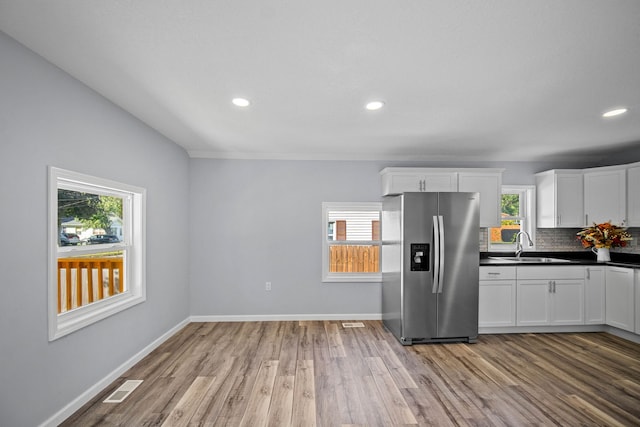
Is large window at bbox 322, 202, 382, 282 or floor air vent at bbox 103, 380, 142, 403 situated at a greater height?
large window at bbox 322, 202, 382, 282

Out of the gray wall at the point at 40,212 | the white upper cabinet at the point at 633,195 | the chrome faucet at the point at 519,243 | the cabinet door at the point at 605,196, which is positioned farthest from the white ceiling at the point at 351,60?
the chrome faucet at the point at 519,243

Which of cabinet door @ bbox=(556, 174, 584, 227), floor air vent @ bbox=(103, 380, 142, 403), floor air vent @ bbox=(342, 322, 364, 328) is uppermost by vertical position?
cabinet door @ bbox=(556, 174, 584, 227)

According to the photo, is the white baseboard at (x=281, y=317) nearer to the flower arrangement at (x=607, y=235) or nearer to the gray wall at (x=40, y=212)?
the gray wall at (x=40, y=212)

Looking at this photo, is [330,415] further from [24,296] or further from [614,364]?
[614,364]

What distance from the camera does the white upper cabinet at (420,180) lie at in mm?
4367

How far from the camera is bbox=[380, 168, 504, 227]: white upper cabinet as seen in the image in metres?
4.37

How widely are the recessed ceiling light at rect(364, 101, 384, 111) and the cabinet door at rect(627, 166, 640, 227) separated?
3728 mm

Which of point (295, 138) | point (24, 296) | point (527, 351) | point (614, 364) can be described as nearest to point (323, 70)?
point (295, 138)

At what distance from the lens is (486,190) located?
4.40 m

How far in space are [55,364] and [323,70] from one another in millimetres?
2667

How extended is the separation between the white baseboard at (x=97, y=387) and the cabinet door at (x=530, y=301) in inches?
174

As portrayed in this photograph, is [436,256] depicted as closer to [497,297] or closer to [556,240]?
[497,297]

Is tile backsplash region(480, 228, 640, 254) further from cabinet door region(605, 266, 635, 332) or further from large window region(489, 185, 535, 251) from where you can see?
cabinet door region(605, 266, 635, 332)

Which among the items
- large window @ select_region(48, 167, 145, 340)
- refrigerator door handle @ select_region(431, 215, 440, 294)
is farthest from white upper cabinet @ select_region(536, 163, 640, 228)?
large window @ select_region(48, 167, 145, 340)
